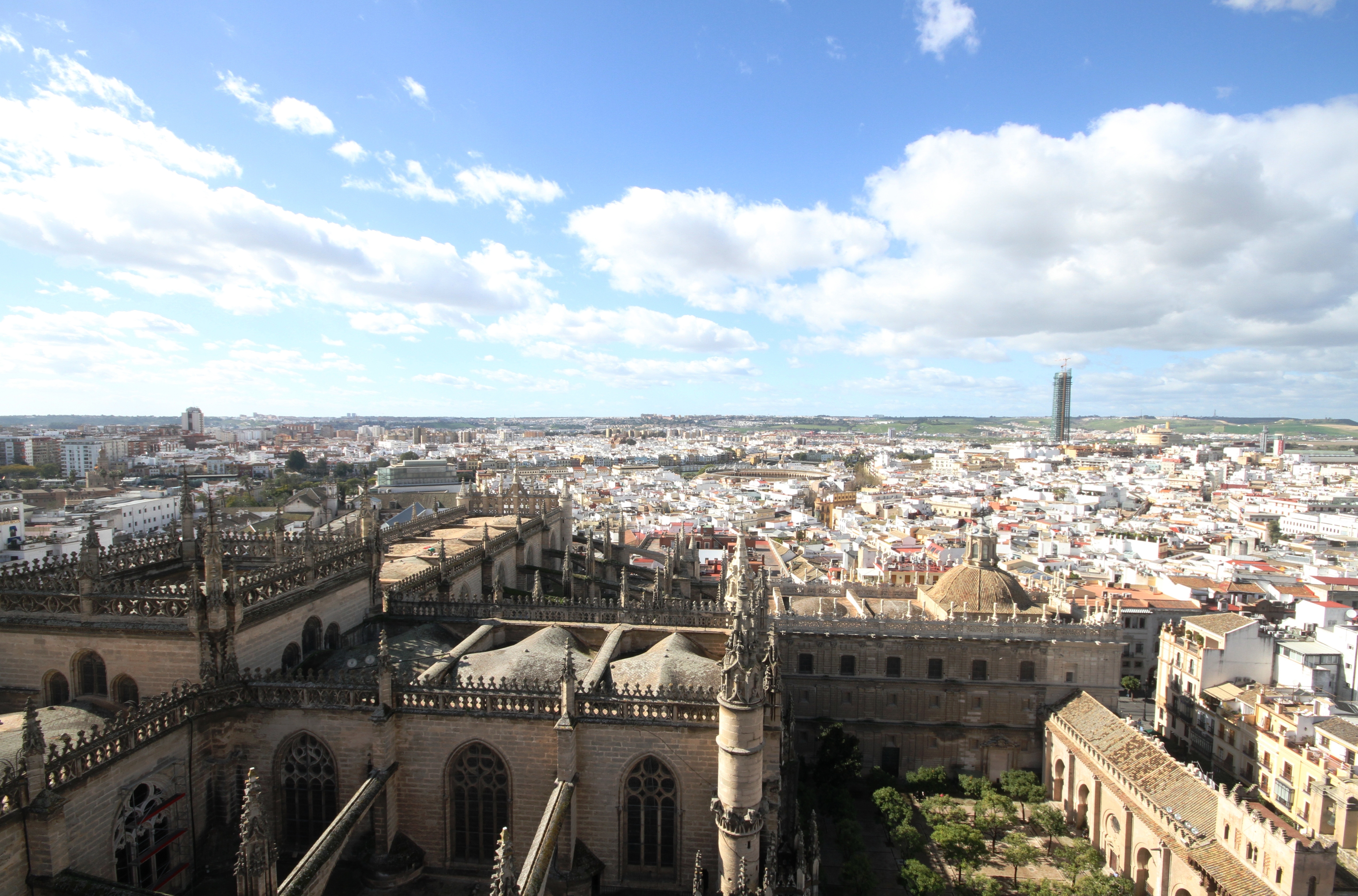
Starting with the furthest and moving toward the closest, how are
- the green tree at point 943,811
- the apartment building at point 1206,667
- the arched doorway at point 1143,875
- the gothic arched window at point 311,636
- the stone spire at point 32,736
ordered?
the apartment building at point 1206,667
the green tree at point 943,811
the arched doorway at point 1143,875
the gothic arched window at point 311,636
the stone spire at point 32,736

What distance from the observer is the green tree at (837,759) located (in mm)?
29234

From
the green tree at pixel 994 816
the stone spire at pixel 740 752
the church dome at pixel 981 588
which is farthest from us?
the church dome at pixel 981 588

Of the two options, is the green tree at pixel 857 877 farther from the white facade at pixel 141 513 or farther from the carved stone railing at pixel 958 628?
the white facade at pixel 141 513

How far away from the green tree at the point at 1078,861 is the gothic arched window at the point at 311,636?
23.3 metres

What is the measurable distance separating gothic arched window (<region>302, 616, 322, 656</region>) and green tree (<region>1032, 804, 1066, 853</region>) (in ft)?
84.6

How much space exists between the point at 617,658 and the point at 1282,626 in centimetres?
4648

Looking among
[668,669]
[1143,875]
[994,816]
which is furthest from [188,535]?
[1143,875]

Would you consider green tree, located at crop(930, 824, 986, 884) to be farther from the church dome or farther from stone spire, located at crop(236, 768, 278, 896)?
stone spire, located at crop(236, 768, 278, 896)

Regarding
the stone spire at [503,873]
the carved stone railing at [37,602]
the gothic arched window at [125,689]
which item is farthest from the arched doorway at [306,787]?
the stone spire at [503,873]

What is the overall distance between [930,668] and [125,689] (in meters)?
30.8

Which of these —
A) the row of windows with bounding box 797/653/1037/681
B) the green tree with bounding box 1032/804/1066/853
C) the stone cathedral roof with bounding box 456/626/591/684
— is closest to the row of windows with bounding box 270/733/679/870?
the stone cathedral roof with bounding box 456/626/591/684

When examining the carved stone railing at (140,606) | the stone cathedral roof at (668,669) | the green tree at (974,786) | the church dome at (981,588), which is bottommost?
the green tree at (974,786)

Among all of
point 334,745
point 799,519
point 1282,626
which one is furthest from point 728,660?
point 799,519

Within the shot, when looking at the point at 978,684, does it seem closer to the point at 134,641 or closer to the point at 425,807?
the point at 425,807
